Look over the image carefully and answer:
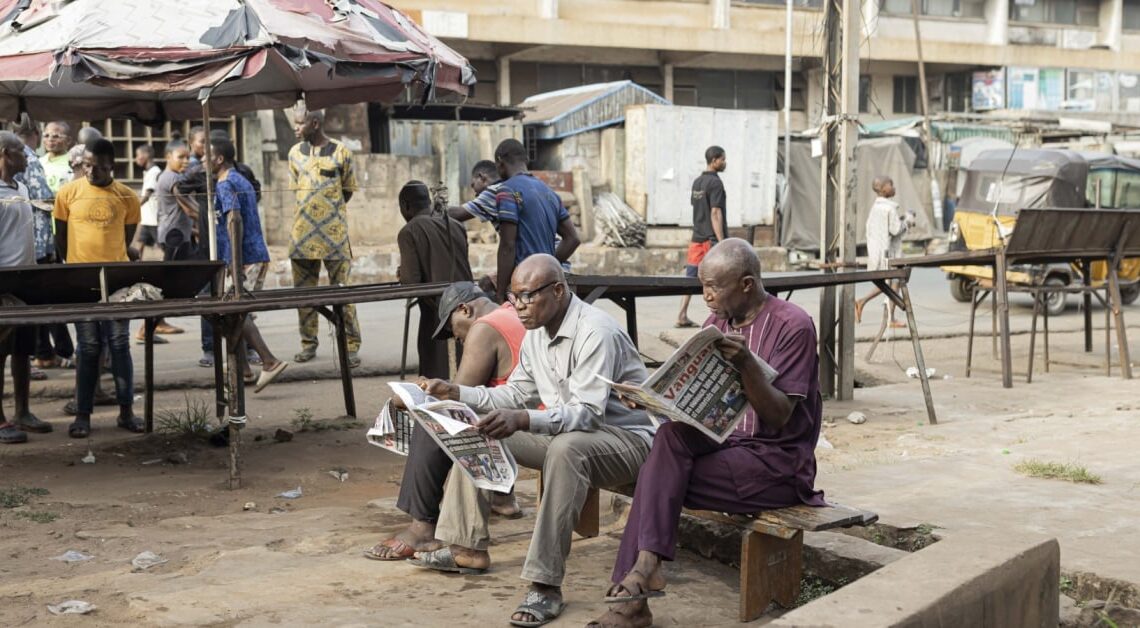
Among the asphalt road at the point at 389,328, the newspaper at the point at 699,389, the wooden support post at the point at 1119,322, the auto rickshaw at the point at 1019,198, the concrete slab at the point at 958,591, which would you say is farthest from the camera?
the auto rickshaw at the point at 1019,198

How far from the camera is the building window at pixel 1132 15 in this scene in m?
38.9

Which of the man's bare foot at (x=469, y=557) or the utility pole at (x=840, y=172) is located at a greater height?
the utility pole at (x=840, y=172)

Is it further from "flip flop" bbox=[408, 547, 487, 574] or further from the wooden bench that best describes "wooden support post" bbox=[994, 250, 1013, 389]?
"flip flop" bbox=[408, 547, 487, 574]

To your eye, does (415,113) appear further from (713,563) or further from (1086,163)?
(713,563)

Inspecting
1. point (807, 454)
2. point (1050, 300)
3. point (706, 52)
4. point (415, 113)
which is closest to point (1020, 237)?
point (807, 454)

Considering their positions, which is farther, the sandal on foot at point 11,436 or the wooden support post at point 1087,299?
the wooden support post at point 1087,299

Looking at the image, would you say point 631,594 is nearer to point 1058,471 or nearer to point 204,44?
point 1058,471

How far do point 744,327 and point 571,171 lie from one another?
19143mm

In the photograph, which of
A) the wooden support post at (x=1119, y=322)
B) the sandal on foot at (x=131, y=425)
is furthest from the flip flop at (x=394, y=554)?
the wooden support post at (x=1119, y=322)

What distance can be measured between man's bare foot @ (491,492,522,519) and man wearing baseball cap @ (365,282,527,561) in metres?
0.75

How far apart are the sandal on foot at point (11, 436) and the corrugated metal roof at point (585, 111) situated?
18027mm

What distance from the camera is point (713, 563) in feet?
16.9

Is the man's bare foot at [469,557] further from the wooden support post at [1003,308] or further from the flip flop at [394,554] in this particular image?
the wooden support post at [1003,308]

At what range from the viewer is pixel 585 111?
25734mm
